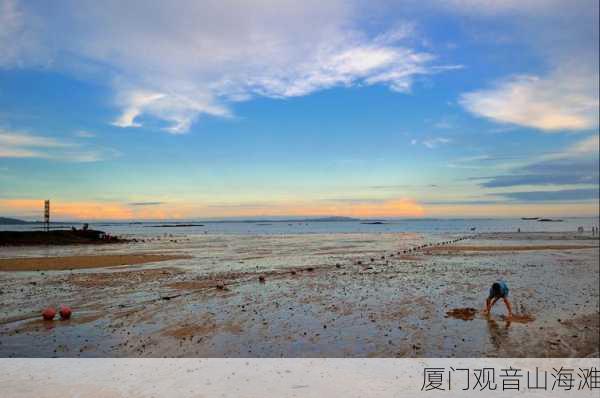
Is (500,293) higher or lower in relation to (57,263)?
higher

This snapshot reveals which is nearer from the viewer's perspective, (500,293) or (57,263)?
(500,293)

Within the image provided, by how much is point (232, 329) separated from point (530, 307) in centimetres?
1088

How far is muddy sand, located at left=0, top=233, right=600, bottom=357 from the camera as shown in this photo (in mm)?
11367

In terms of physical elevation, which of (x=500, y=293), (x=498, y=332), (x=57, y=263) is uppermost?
(x=500, y=293)

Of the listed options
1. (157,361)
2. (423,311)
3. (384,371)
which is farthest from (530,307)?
(157,361)

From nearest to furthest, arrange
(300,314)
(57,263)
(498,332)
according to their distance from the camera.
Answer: (498,332)
(300,314)
(57,263)

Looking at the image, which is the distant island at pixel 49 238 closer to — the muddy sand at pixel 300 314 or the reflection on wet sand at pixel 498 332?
the muddy sand at pixel 300 314

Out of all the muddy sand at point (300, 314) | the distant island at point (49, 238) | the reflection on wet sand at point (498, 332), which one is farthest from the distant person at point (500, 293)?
the distant island at point (49, 238)

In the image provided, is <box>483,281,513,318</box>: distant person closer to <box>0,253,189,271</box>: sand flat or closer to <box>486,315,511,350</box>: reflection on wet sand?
<box>486,315,511,350</box>: reflection on wet sand

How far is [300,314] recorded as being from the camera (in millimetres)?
15078

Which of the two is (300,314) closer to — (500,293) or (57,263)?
(500,293)

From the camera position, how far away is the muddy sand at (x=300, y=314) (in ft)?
37.3

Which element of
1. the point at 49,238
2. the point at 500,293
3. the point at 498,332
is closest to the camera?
the point at 498,332

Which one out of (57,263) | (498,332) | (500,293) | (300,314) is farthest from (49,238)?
(498,332)
